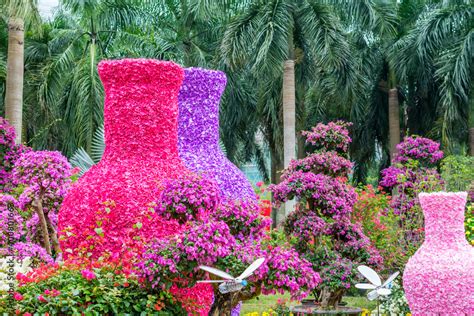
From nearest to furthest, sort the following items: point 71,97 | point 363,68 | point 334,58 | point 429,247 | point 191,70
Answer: point 429,247 < point 191,70 < point 334,58 < point 71,97 < point 363,68

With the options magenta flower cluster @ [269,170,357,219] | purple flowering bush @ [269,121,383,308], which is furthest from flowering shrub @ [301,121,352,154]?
magenta flower cluster @ [269,170,357,219]

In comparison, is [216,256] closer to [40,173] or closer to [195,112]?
[195,112]

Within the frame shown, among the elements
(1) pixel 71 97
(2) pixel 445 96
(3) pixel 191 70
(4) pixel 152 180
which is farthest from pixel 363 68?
(4) pixel 152 180

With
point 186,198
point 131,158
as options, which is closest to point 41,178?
point 131,158

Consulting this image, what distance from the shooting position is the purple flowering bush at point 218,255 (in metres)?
5.87

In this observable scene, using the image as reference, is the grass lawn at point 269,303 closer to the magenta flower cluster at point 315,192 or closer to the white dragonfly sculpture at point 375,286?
the magenta flower cluster at point 315,192

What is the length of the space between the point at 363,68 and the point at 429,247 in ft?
44.9

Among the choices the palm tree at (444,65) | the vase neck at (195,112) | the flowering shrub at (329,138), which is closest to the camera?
A: the vase neck at (195,112)

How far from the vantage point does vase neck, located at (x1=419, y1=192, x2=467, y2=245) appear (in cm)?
632

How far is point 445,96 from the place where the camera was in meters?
16.2

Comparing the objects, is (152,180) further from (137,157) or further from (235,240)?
(235,240)

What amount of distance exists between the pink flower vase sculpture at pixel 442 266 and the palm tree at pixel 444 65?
10.0m

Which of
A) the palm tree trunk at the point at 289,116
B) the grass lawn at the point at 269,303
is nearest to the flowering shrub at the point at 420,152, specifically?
the palm tree trunk at the point at 289,116

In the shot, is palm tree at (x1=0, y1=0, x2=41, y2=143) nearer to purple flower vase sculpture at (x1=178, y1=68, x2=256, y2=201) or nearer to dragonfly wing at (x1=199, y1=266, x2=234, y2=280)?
purple flower vase sculpture at (x1=178, y1=68, x2=256, y2=201)
